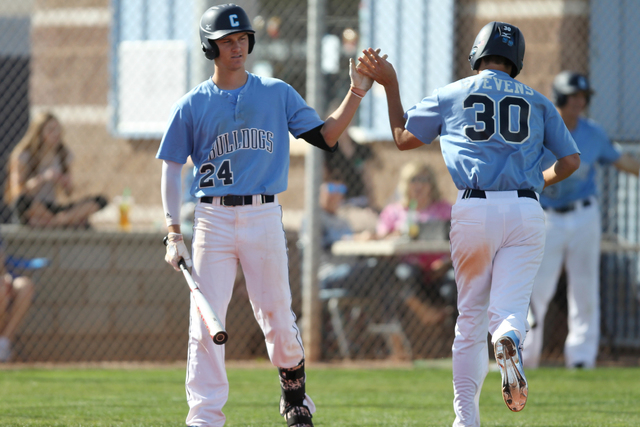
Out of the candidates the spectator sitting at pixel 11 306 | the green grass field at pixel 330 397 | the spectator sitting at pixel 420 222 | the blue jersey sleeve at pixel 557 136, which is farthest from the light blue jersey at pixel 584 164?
the spectator sitting at pixel 11 306

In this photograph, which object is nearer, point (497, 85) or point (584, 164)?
point (497, 85)

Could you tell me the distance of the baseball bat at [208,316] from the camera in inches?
127

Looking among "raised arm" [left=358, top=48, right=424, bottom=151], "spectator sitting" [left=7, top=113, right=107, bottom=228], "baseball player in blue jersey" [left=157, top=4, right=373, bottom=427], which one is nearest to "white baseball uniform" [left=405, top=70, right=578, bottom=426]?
"raised arm" [left=358, top=48, right=424, bottom=151]

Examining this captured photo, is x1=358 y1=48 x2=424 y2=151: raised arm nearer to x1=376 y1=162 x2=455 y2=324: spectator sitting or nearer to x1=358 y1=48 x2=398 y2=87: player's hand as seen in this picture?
x1=358 y1=48 x2=398 y2=87: player's hand

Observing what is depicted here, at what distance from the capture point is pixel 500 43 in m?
3.67

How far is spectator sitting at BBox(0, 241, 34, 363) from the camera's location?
22.1ft

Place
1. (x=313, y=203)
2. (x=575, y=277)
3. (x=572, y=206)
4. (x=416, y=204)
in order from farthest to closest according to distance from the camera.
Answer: (x=416, y=204) < (x=313, y=203) < (x=575, y=277) < (x=572, y=206)

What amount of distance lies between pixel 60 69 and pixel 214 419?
7.97m

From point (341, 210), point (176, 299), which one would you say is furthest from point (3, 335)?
point (341, 210)

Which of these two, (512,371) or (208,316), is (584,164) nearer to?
(512,371)

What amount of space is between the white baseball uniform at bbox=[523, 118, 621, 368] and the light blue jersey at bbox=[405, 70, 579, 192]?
9.93 feet

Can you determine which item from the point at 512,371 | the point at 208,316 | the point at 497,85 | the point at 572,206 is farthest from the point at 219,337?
the point at 572,206

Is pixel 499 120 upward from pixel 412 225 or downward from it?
upward

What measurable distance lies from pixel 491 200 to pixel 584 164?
10.9 feet
